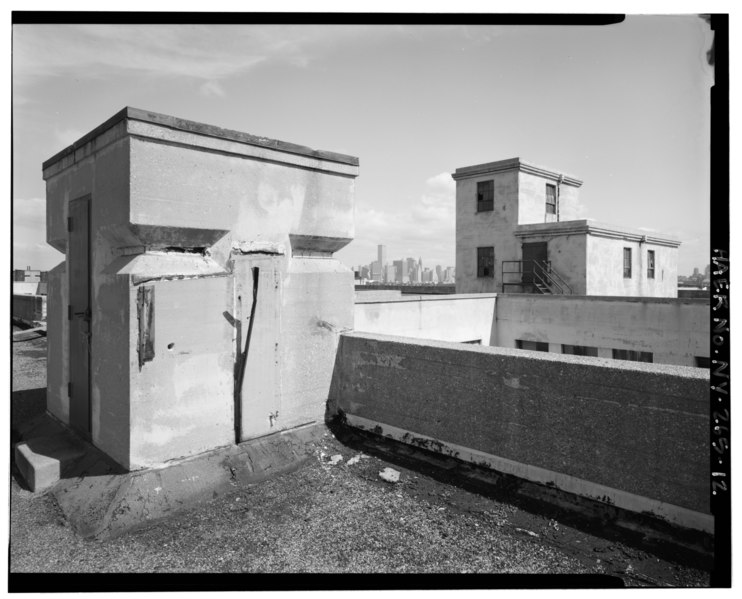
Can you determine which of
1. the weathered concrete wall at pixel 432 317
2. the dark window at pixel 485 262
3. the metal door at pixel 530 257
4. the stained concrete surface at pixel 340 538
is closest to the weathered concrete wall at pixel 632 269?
the metal door at pixel 530 257

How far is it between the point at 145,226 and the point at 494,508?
4.08 m

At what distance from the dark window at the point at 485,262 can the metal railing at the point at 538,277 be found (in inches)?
28.2

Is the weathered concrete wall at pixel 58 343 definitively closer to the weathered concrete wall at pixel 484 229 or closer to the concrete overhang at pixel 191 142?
the concrete overhang at pixel 191 142

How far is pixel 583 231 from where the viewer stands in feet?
63.9

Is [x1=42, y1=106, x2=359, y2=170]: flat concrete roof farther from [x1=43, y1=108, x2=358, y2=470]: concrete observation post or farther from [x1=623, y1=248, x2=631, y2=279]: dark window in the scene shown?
[x1=623, y1=248, x2=631, y2=279]: dark window

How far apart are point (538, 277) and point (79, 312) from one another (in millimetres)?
18930

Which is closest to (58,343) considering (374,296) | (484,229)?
(374,296)

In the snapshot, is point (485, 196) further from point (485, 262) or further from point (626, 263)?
point (626, 263)

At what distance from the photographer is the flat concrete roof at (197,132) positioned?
430 cm

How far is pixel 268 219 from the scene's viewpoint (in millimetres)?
5305

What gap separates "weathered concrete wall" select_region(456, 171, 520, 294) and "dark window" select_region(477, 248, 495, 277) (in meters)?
0.18

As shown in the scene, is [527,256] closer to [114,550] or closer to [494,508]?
[494,508]

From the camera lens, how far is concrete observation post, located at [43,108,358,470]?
14.3 ft

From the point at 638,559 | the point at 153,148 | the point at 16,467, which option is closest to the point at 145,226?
the point at 153,148
